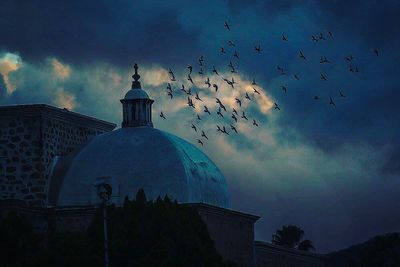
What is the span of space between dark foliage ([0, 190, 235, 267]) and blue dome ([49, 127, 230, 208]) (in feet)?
15.0

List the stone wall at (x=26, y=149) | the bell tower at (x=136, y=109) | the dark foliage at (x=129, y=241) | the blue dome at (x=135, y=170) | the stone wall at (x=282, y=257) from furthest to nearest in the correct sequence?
the stone wall at (x=282, y=257)
the bell tower at (x=136, y=109)
the stone wall at (x=26, y=149)
the blue dome at (x=135, y=170)
the dark foliage at (x=129, y=241)

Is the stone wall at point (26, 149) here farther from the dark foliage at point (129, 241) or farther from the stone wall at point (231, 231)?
the dark foliage at point (129, 241)

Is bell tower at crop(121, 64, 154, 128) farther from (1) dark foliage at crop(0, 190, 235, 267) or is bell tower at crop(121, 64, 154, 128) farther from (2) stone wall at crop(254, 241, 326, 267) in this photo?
(1) dark foliage at crop(0, 190, 235, 267)

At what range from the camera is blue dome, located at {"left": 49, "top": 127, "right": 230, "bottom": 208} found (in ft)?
170

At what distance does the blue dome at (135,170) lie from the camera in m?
51.7

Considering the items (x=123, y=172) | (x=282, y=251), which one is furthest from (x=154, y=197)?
(x=282, y=251)

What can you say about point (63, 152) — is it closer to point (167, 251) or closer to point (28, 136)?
point (28, 136)

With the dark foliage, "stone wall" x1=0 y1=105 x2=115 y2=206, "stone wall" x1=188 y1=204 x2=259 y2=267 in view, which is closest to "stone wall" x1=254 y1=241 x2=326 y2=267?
"stone wall" x1=188 y1=204 x2=259 y2=267

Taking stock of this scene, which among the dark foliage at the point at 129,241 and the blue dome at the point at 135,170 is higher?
the blue dome at the point at 135,170

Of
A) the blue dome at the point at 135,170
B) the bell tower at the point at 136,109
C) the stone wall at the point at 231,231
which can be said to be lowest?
the stone wall at the point at 231,231

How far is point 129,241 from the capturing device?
45.2 m

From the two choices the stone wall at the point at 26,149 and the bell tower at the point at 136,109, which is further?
the bell tower at the point at 136,109

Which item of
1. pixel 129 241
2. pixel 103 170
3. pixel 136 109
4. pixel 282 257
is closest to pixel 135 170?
pixel 103 170

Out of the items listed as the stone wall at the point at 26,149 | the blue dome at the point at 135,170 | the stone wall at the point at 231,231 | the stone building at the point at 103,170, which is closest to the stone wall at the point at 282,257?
the stone building at the point at 103,170
